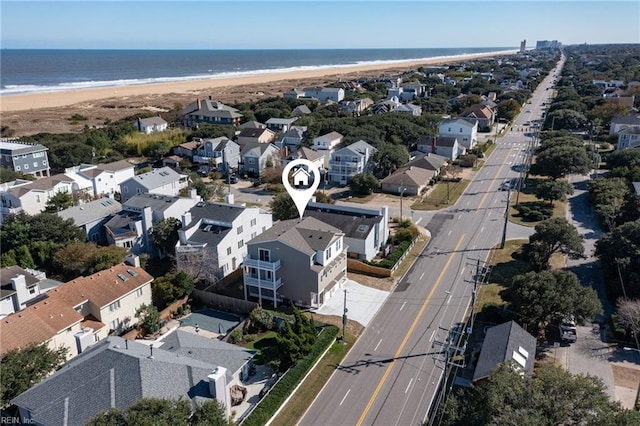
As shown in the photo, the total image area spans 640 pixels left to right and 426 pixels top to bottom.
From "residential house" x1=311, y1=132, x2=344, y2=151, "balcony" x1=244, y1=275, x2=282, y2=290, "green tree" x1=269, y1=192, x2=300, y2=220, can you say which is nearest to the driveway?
"balcony" x1=244, y1=275, x2=282, y2=290

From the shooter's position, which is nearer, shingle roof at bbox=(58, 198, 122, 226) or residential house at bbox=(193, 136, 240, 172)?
shingle roof at bbox=(58, 198, 122, 226)

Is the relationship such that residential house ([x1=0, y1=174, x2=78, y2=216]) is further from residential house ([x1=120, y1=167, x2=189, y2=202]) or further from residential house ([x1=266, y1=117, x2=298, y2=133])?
residential house ([x1=266, y1=117, x2=298, y2=133])

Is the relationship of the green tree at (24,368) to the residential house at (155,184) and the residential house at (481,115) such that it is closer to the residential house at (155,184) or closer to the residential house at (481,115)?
the residential house at (155,184)

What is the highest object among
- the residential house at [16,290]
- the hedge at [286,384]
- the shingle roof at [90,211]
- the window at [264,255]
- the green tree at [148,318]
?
the shingle roof at [90,211]

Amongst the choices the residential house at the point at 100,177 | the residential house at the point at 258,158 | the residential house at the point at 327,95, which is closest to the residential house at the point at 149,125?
the residential house at the point at 258,158

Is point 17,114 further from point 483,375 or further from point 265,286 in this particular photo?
point 483,375

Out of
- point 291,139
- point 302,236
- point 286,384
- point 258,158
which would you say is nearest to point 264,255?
point 302,236
